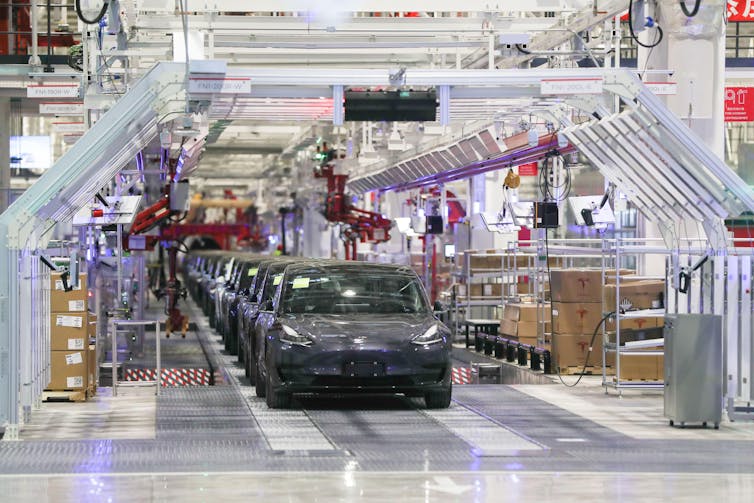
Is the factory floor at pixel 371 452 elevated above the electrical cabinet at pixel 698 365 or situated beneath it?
situated beneath

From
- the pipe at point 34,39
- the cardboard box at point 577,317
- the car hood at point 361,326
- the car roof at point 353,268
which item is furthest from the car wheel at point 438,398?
the pipe at point 34,39

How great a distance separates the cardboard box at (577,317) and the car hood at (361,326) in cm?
407

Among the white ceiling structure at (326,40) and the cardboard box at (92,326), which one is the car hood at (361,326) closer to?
the white ceiling structure at (326,40)

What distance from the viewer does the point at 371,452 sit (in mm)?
10453

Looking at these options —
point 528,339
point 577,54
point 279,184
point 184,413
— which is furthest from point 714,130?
point 279,184

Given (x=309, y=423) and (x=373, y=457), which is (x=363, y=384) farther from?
(x=373, y=457)

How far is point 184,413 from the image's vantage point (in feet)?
43.1

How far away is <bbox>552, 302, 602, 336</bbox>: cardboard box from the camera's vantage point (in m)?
17.6

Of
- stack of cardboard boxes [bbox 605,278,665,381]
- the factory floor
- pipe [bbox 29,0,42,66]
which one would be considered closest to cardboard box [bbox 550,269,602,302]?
stack of cardboard boxes [bbox 605,278,665,381]

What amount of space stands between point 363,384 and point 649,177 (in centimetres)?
338

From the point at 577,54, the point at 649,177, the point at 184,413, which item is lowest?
the point at 184,413

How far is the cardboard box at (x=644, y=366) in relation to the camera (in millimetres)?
15711

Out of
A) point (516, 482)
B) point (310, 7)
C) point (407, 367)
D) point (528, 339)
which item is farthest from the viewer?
point (528, 339)

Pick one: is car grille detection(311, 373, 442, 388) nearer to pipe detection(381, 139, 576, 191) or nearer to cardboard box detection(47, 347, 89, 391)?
cardboard box detection(47, 347, 89, 391)
